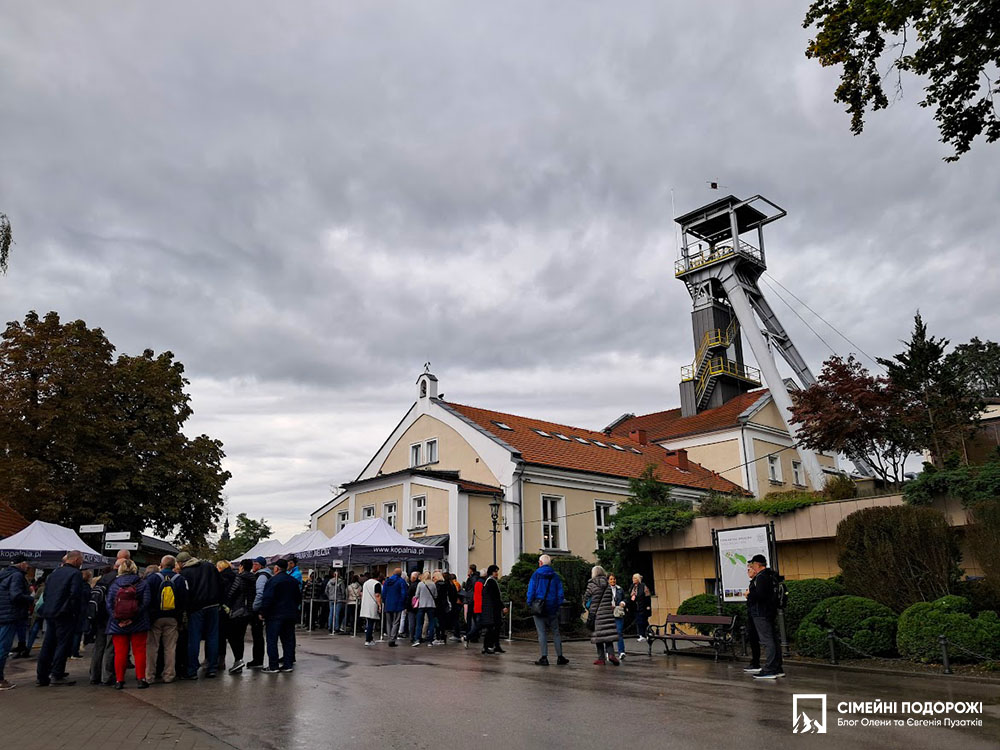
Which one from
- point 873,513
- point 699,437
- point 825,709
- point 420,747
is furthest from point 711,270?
point 420,747

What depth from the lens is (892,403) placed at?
75.6ft

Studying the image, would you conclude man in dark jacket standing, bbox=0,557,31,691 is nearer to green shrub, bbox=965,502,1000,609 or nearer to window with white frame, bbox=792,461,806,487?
green shrub, bbox=965,502,1000,609

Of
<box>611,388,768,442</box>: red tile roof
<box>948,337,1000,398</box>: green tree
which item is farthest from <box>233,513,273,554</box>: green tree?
<box>948,337,1000,398</box>: green tree

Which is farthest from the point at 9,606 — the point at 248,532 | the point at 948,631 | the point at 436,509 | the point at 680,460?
the point at 248,532

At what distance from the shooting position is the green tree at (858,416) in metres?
22.6

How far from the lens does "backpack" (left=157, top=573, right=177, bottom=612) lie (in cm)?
1056

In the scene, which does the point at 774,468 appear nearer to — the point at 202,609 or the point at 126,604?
the point at 202,609

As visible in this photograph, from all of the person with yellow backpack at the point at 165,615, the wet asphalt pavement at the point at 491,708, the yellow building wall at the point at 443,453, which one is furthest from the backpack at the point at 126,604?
the yellow building wall at the point at 443,453

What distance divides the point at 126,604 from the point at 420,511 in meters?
17.8

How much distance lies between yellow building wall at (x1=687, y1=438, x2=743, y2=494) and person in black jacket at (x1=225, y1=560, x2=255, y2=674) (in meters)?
29.5

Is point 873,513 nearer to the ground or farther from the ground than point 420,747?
farther from the ground

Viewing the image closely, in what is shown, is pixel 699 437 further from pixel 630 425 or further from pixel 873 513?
pixel 873 513

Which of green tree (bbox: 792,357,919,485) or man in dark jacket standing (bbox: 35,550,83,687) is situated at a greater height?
green tree (bbox: 792,357,919,485)

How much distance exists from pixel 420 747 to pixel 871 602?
33.2 feet
